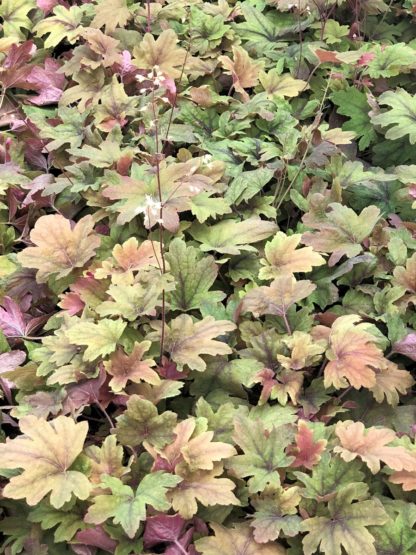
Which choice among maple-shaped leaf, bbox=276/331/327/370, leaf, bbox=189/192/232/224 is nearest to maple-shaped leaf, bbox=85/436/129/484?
maple-shaped leaf, bbox=276/331/327/370

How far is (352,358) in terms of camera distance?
72.8 inches

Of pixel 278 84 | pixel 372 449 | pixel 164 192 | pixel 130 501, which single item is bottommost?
pixel 130 501

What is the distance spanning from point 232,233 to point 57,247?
59cm

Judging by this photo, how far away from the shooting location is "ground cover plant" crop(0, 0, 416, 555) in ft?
5.39

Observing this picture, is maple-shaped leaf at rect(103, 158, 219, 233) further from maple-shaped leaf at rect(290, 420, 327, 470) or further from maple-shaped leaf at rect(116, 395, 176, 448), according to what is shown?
maple-shaped leaf at rect(290, 420, 327, 470)

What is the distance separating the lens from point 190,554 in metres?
1.59

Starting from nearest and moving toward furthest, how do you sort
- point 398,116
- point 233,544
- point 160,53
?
point 233,544
point 398,116
point 160,53

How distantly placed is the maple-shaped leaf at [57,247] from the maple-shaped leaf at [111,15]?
1.23 m

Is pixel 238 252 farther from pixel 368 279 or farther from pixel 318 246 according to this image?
pixel 368 279

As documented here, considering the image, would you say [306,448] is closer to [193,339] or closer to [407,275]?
[193,339]

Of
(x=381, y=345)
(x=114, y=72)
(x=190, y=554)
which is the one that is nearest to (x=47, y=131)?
(x=114, y=72)

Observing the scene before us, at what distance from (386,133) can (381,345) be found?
0.95 metres

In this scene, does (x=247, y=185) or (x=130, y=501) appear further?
(x=247, y=185)

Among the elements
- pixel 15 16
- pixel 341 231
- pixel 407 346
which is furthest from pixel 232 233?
pixel 15 16
